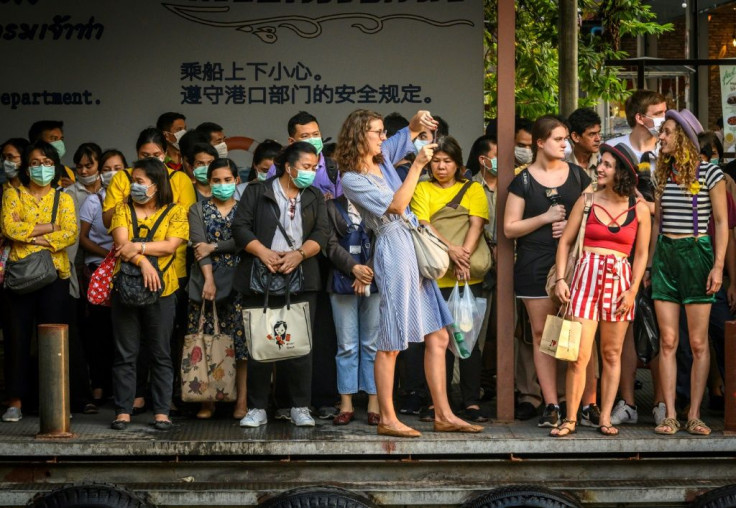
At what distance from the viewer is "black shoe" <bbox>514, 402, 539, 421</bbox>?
26.5 ft

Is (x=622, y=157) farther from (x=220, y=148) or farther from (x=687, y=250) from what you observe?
(x=220, y=148)

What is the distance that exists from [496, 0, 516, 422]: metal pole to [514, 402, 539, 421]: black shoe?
6.5 inches

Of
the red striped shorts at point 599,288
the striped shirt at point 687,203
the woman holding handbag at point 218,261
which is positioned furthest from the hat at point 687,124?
the woman holding handbag at point 218,261

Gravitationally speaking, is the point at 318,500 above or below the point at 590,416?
below

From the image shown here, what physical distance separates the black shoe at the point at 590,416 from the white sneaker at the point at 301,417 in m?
1.75

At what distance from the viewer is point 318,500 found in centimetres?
684

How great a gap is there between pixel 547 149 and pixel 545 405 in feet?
5.43

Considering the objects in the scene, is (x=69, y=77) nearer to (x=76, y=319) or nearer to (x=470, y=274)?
(x=76, y=319)

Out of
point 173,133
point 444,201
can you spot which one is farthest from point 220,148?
point 444,201

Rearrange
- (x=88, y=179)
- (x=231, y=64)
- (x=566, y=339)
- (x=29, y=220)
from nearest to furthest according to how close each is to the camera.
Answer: (x=566, y=339) → (x=29, y=220) → (x=88, y=179) → (x=231, y=64)

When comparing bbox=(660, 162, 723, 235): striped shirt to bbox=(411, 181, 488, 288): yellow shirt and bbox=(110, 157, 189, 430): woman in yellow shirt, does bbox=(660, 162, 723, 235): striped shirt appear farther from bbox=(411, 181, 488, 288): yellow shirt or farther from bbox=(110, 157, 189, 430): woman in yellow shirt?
bbox=(110, 157, 189, 430): woman in yellow shirt

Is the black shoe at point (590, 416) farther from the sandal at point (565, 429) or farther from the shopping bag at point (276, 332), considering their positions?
the shopping bag at point (276, 332)

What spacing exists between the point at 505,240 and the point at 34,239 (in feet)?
A: 10.2

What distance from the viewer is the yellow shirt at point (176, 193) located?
8.22 metres
